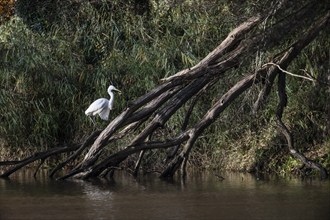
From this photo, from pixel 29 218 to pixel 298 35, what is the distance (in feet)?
18.2

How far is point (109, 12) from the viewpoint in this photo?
2269cm

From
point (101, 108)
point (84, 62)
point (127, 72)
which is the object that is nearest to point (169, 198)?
point (101, 108)

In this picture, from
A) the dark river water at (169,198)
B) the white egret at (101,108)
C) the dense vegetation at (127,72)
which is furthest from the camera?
the white egret at (101,108)

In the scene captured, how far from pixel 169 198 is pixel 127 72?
268 inches

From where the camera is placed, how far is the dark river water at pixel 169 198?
12833 mm

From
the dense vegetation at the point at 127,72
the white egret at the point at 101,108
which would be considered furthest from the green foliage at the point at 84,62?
the white egret at the point at 101,108

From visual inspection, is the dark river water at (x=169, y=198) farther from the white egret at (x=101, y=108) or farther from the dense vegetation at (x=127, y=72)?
the white egret at (x=101, y=108)

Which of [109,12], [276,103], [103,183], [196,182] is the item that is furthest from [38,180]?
[109,12]

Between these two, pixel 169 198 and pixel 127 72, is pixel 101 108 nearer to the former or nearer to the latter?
pixel 127 72

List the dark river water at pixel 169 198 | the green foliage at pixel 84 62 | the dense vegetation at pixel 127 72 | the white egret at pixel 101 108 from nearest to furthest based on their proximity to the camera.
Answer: the dark river water at pixel 169 198
the dense vegetation at pixel 127 72
the white egret at pixel 101 108
the green foliage at pixel 84 62

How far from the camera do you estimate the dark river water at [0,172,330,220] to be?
12.8 metres

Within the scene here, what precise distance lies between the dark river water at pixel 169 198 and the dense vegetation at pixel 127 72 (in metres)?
1.04

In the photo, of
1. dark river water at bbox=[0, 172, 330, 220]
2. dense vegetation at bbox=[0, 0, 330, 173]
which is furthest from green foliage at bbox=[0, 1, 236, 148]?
dark river water at bbox=[0, 172, 330, 220]

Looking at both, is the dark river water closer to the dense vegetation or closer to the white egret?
the dense vegetation
